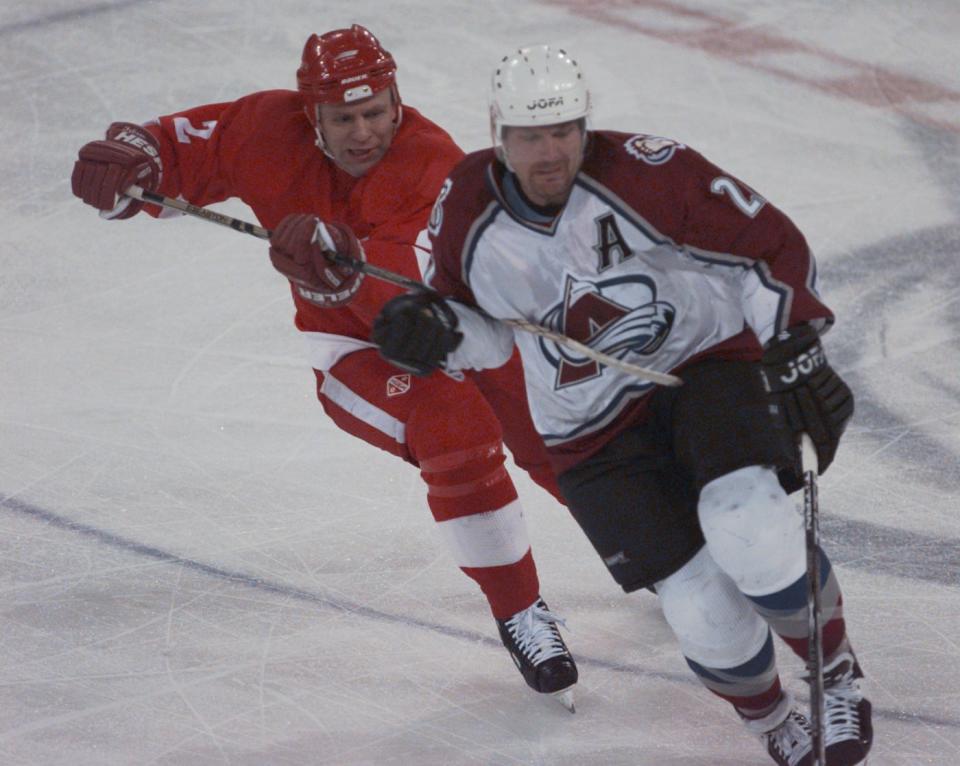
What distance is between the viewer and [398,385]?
319 centimetres

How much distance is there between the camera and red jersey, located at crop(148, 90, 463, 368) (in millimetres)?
3221

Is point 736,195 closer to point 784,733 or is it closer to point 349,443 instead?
point 784,733

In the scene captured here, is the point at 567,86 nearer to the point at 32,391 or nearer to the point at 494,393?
the point at 494,393

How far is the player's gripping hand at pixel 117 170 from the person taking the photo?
3227mm

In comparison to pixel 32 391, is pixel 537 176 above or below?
above

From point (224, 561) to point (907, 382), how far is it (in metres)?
1.85

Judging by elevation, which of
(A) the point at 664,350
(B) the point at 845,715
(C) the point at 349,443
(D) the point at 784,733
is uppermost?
(A) the point at 664,350

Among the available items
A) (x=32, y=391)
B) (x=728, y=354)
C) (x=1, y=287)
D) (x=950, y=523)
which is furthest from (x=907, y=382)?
(x=1, y=287)

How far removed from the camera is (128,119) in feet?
18.2

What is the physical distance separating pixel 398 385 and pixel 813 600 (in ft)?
3.35

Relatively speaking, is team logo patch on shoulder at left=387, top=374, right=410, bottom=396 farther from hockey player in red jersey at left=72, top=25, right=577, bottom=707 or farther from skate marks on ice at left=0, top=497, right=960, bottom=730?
skate marks on ice at left=0, top=497, right=960, bottom=730

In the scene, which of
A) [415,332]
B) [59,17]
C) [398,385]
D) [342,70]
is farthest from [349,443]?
[59,17]

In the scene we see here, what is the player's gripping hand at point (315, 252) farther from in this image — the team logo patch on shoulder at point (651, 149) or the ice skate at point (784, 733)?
the ice skate at point (784, 733)

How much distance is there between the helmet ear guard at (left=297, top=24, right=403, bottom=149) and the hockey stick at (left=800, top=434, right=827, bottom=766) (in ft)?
3.92
